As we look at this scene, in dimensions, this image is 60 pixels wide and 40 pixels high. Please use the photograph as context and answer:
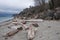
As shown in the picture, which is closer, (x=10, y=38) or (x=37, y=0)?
(x=10, y=38)

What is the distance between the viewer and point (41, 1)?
38.5 m

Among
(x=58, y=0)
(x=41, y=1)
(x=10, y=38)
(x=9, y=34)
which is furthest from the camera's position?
(x=41, y=1)

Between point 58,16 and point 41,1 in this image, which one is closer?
point 58,16

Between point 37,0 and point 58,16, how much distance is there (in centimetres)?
2050

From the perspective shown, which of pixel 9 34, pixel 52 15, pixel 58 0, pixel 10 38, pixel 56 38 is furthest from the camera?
pixel 58 0

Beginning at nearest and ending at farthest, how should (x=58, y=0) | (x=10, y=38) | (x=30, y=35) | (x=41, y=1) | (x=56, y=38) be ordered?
(x=56, y=38) < (x=30, y=35) < (x=10, y=38) < (x=58, y=0) < (x=41, y=1)

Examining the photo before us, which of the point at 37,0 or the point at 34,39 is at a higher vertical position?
the point at 37,0

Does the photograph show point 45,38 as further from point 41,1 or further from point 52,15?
point 41,1

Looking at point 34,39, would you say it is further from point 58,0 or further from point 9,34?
point 58,0

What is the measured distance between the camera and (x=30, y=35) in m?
9.00

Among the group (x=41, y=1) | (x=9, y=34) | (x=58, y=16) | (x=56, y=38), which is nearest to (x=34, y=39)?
(x=56, y=38)

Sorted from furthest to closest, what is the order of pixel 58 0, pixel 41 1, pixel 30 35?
1. pixel 41 1
2. pixel 58 0
3. pixel 30 35

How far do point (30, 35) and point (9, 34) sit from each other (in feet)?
7.10

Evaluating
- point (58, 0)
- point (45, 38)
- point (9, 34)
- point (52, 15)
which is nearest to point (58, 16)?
point (52, 15)
